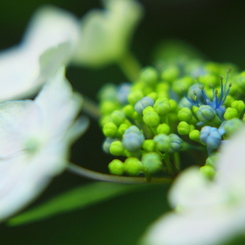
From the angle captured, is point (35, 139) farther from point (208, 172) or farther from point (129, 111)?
point (208, 172)

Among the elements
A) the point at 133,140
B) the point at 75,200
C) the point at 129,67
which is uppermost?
the point at 133,140

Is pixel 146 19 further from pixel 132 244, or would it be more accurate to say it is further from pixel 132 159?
pixel 132 159

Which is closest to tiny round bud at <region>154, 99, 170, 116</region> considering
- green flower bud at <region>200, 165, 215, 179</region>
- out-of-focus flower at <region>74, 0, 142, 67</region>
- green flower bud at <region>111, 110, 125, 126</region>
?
green flower bud at <region>111, 110, 125, 126</region>

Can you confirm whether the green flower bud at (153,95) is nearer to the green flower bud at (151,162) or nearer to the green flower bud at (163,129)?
the green flower bud at (163,129)

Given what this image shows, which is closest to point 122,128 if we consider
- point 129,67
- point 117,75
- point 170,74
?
point 170,74

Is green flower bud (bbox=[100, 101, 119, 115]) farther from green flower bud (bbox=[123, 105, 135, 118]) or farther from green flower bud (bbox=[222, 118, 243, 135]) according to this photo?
green flower bud (bbox=[222, 118, 243, 135])

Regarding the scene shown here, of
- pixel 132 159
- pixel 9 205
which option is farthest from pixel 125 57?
pixel 9 205
